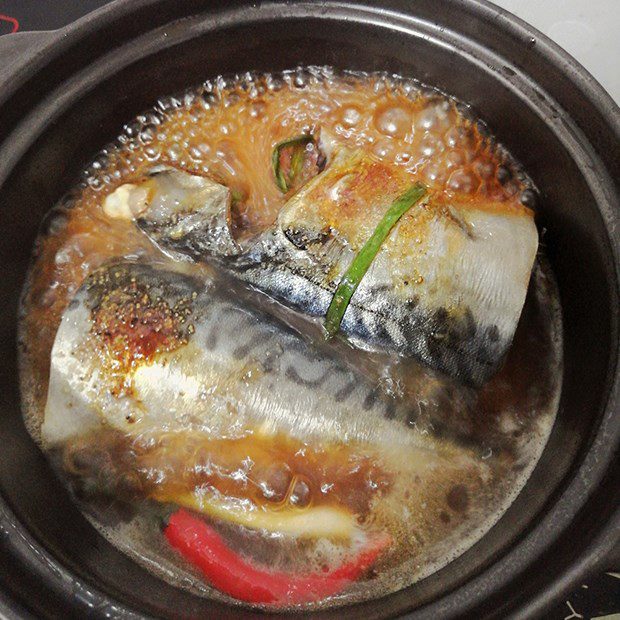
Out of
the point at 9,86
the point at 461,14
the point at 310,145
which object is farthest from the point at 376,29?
the point at 9,86

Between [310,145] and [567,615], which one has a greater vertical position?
[310,145]

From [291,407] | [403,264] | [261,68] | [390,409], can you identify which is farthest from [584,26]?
[291,407]

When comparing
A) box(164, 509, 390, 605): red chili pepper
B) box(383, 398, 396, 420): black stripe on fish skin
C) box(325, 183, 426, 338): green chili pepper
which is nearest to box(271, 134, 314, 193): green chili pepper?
box(325, 183, 426, 338): green chili pepper

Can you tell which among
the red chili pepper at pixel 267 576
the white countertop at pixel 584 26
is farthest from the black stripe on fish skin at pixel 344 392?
the white countertop at pixel 584 26

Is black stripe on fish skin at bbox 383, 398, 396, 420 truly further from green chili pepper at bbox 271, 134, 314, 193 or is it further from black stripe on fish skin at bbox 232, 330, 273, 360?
green chili pepper at bbox 271, 134, 314, 193

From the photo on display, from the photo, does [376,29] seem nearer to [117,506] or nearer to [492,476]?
[492,476]

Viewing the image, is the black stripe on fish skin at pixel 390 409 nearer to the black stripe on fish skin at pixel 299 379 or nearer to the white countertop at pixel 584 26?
the black stripe on fish skin at pixel 299 379
